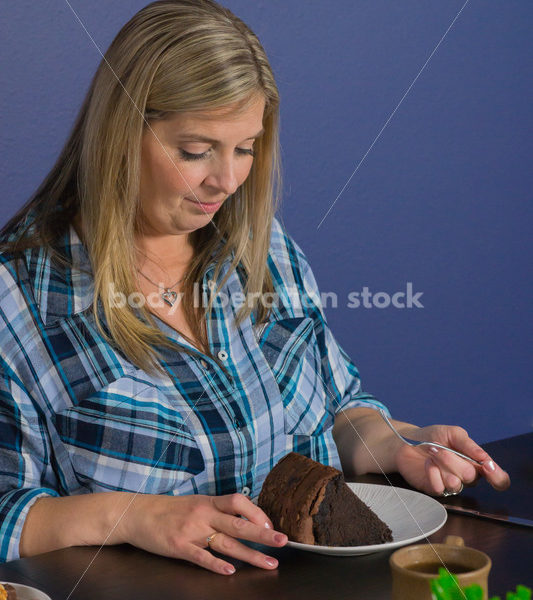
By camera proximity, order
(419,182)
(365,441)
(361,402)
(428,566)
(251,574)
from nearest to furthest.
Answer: (428,566), (251,574), (365,441), (361,402), (419,182)

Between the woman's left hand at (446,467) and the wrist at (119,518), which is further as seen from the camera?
the woman's left hand at (446,467)

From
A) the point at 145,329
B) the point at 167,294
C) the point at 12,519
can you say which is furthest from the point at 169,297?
the point at 12,519

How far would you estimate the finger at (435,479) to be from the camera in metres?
1.14

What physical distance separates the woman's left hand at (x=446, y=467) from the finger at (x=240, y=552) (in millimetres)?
336

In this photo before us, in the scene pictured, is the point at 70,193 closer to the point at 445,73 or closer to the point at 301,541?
the point at 301,541

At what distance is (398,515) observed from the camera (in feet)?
3.38

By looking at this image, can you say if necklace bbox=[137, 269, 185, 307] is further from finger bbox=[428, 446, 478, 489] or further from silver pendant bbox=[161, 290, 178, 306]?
finger bbox=[428, 446, 478, 489]

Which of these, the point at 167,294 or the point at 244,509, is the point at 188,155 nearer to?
the point at 167,294

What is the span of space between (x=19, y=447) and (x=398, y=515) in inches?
20.6

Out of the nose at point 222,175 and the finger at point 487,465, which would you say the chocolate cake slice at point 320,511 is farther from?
the nose at point 222,175

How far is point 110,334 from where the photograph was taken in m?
1.23

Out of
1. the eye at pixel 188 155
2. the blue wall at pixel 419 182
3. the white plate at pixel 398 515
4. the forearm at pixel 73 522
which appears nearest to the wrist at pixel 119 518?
the forearm at pixel 73 522

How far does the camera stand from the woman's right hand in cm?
91

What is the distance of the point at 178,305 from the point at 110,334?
0.54 feet
